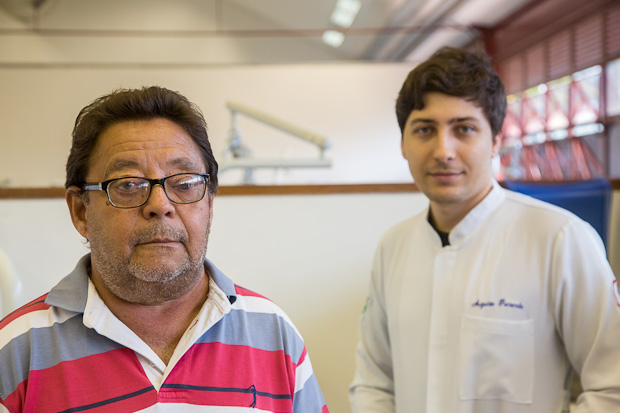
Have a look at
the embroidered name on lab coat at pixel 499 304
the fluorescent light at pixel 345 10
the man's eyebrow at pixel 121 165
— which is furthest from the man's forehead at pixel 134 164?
the fluorescent light at pixel 345 10

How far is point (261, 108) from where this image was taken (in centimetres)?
496

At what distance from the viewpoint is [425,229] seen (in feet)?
4.40

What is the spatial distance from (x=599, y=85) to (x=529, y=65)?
101cm

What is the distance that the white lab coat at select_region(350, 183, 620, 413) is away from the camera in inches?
42.4

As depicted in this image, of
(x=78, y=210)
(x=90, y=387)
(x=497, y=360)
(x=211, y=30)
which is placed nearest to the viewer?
(x=90, y=387)

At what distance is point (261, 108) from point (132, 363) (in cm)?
435

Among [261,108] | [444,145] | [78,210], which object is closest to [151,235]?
[78,210]

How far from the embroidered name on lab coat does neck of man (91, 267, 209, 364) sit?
2.11 ft

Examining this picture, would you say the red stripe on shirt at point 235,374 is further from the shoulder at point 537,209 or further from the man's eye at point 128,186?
the shoulder at point 537,209

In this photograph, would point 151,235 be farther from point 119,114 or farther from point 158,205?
point 119,114

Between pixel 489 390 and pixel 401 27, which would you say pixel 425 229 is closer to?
pixel 489 390

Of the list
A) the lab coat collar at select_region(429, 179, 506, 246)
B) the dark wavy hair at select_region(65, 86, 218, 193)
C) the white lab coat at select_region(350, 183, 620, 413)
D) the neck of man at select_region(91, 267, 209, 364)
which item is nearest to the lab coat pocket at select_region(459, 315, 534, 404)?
the white lab coat at select_region(350, 183, 620, 413)

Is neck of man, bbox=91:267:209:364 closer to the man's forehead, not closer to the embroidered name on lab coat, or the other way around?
the man's forehead

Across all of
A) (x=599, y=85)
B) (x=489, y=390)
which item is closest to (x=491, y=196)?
(x=489, y=390)
